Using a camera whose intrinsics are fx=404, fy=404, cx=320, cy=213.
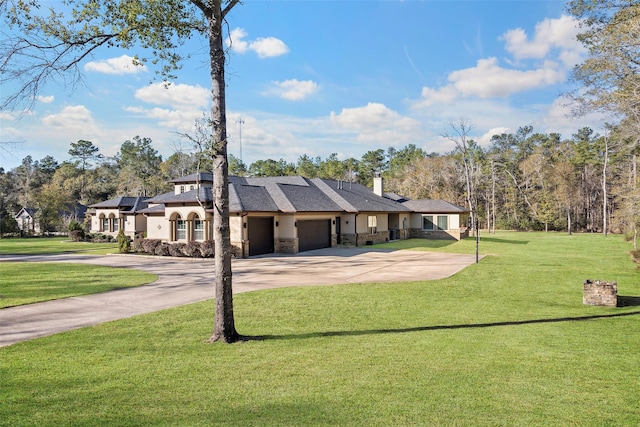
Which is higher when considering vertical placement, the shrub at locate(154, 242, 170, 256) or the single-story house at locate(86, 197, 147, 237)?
the single-story house at locate(86, 197, 147, 237)

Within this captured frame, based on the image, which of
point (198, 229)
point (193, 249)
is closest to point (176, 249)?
point (193, 249)

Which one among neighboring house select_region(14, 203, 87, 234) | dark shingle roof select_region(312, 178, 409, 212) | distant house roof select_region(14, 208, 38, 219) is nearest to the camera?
dark shingle roof select_region(312, 178, 409, 212)

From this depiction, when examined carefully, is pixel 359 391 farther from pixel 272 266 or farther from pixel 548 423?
pixel 272 266

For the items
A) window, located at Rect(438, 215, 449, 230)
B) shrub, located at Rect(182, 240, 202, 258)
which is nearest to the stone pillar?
shrub, located at Rect(182, 240, 202, 258)

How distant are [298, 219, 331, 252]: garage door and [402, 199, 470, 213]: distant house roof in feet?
40.7

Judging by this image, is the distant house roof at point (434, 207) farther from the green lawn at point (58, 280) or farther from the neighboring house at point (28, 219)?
the neighboring house at point (28, 219)

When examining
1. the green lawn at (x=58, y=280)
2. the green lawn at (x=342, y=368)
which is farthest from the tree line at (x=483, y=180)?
the green lawn at (x=342, y=368)

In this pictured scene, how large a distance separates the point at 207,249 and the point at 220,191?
606 inches

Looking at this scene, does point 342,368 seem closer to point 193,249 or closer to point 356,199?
point 193,249

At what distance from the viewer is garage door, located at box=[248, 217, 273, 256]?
23344mm

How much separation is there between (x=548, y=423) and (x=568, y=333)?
4.50 metres

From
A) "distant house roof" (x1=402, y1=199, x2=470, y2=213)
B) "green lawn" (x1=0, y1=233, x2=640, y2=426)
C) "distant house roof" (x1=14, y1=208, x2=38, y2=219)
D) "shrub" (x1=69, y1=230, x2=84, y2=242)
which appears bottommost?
Result: "green lawn" (x1=0, y1=233, x2=640, y2=426)

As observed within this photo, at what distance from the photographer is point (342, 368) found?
6.03 m

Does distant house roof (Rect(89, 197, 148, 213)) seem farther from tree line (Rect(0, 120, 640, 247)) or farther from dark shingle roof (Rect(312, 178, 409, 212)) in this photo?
dark shingle roof (Rect(312, 178, 409, 212))
